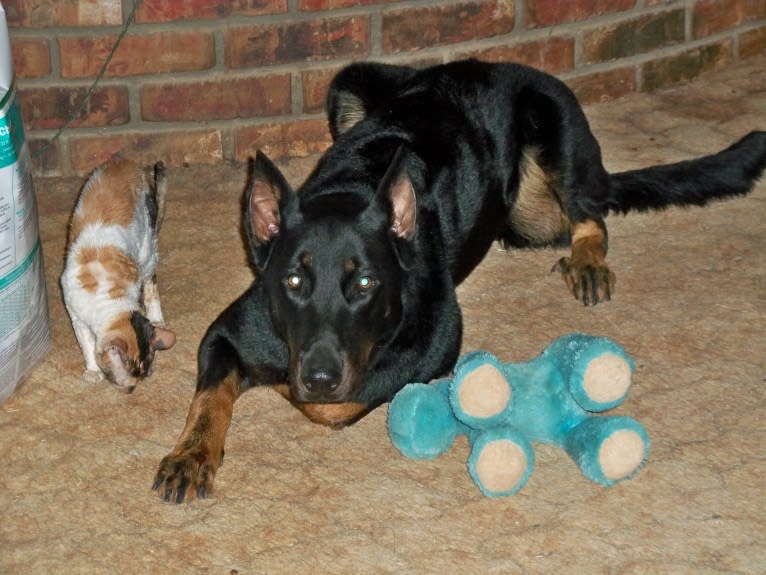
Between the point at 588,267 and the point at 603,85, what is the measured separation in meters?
1.62

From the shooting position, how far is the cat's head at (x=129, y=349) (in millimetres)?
3672

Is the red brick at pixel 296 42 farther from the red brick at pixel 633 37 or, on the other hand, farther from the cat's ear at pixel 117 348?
the cat's ear at pixel 117 348

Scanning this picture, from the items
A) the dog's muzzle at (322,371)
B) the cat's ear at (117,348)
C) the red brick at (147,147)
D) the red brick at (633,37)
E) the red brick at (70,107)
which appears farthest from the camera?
the red brick at (633,37)

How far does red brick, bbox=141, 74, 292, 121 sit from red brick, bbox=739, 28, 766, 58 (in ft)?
8.17

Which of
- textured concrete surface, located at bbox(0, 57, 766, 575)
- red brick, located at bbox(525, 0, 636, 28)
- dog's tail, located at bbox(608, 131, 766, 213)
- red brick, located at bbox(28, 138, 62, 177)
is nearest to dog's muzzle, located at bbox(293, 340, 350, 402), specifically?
textured concrete surface, located at bbox(0, 57, 766, 575)

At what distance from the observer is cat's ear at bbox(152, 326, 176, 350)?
3869 mm

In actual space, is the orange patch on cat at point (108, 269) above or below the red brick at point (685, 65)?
above

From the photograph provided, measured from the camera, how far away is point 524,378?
340cm

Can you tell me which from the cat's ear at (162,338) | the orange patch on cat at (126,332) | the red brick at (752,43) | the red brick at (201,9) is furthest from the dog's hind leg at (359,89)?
the red brick at (752,43)

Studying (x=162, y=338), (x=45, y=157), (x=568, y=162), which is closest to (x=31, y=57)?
(x=45, y=157)

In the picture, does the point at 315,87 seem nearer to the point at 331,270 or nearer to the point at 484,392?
the point at 331,270

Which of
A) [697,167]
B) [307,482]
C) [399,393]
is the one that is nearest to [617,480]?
[399,393]

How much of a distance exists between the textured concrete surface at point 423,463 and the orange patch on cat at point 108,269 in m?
0.31

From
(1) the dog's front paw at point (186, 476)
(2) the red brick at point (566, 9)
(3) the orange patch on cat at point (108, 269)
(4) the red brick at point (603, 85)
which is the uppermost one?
(2) the red brick at point (566, 9)
